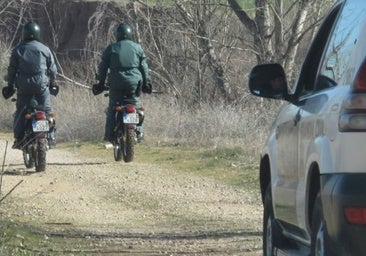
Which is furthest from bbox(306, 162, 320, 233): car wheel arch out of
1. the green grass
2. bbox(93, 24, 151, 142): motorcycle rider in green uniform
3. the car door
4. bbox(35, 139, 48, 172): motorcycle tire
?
bbox(93, 24, 151, 142): motorcycle rider in green uniform

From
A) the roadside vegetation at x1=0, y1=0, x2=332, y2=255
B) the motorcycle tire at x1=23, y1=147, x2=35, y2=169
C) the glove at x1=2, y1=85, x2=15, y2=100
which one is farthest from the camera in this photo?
the roadside vegetation at x1=0, y1=0, x2=332, y2=255

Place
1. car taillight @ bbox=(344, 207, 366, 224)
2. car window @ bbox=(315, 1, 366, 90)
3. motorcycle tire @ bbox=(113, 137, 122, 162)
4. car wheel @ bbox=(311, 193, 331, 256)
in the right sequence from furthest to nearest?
motorcycle tire @ bbox=(113, 137, 122, 162) → car window @ bbox=(315, 1, 366, 90) → car wheel @ bbox=(311, 193, 331, 256) → car taillight @ bbox=(344, 207, 366, 224)

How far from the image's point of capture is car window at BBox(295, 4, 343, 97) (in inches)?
261

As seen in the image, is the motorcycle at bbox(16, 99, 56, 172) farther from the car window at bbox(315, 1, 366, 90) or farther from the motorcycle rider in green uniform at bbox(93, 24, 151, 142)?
the car window at bbox(315, 1, 366, 90)

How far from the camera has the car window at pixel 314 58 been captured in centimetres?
663

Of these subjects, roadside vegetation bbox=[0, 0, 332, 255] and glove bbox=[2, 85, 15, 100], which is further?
roadside vegetation bbox=[0, 0, 332, 255]

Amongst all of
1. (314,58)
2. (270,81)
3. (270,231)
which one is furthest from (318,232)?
(270,231)

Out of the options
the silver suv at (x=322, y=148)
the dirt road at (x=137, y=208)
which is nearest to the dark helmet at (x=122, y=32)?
the dirt road at (x=137, y=208)

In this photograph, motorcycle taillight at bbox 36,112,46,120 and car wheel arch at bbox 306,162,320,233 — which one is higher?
car wheel arch at bbox 306,162,320,233

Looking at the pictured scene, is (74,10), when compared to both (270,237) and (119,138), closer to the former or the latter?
(119,138)

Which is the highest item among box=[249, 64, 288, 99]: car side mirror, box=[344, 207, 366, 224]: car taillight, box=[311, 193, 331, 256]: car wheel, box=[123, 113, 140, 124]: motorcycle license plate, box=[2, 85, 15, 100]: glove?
box=[249, 64, 288, 99]: car side mirror

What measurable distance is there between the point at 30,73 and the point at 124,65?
1649 mm

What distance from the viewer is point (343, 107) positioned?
5.07 m

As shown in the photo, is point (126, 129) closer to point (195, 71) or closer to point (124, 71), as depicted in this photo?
point (124, 71)
